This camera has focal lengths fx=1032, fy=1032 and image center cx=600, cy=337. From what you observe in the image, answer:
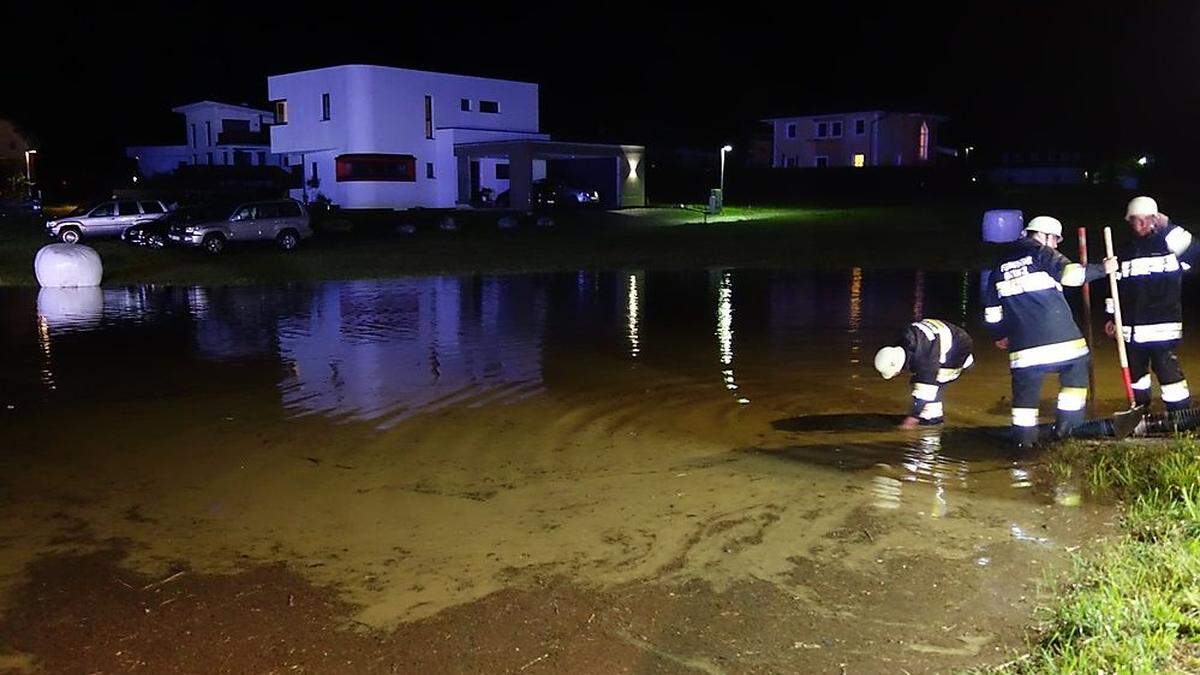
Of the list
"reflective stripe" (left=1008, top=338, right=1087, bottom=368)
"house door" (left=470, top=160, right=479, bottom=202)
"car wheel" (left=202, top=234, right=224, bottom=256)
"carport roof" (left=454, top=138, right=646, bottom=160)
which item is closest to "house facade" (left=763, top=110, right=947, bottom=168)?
"carport roof" (left=454, top=138, right=646, bottom=160)

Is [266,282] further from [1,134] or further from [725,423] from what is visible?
[1,134]

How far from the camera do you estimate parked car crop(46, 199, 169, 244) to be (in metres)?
30.3

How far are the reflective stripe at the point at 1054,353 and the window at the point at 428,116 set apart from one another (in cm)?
4153

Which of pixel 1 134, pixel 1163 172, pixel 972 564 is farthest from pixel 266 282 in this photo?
pixel 1 134

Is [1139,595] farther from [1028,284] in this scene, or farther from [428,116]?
[428,116]

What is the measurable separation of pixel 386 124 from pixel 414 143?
1652 mm

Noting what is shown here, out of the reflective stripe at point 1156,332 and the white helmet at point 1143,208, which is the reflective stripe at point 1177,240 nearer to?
the white helmet at point 1143,208

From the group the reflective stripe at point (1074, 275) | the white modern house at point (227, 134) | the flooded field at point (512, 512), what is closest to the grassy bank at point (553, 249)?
the flooded field at point (512, 512)

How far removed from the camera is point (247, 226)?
90.2 ft

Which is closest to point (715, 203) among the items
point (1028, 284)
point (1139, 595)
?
point (1028, 284)

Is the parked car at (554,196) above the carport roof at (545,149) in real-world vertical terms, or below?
below

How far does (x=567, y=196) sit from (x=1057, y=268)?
127 ft

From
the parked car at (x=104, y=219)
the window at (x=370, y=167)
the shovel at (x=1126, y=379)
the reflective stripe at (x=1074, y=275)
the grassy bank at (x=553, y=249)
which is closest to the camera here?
the reflective stripe at (x=1074, y=275)

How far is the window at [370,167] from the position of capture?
44281 millimetres
